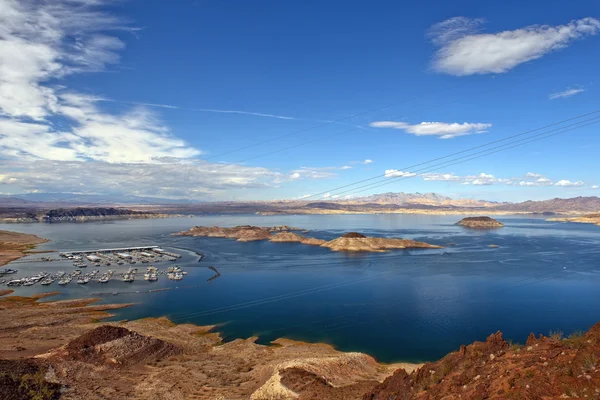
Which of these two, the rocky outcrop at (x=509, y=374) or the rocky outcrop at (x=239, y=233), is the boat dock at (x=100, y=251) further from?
the rocky outcrop at (x=509, y=374)

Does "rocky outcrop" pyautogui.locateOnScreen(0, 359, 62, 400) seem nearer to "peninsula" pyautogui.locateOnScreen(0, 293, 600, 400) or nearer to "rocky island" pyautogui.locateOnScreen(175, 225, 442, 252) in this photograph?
A: "peninsula" pyautogui.locateOnScreen(0, 293, 600, 400)

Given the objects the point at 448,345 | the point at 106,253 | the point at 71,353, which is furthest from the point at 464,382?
the point at 106,253

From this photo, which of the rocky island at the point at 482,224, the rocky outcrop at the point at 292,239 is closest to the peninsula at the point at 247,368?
the rocky outcrop at the point at 292,239

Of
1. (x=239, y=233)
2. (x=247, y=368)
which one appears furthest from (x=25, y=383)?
(x=239, y=233)

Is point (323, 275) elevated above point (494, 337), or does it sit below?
below

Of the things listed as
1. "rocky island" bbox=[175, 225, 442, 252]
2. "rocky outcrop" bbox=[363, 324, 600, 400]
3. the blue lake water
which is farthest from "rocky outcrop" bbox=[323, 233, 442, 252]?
"rocky outcrop" bbox=[363, 324, 600, 400]

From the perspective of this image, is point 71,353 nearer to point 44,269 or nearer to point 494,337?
point 494,337
